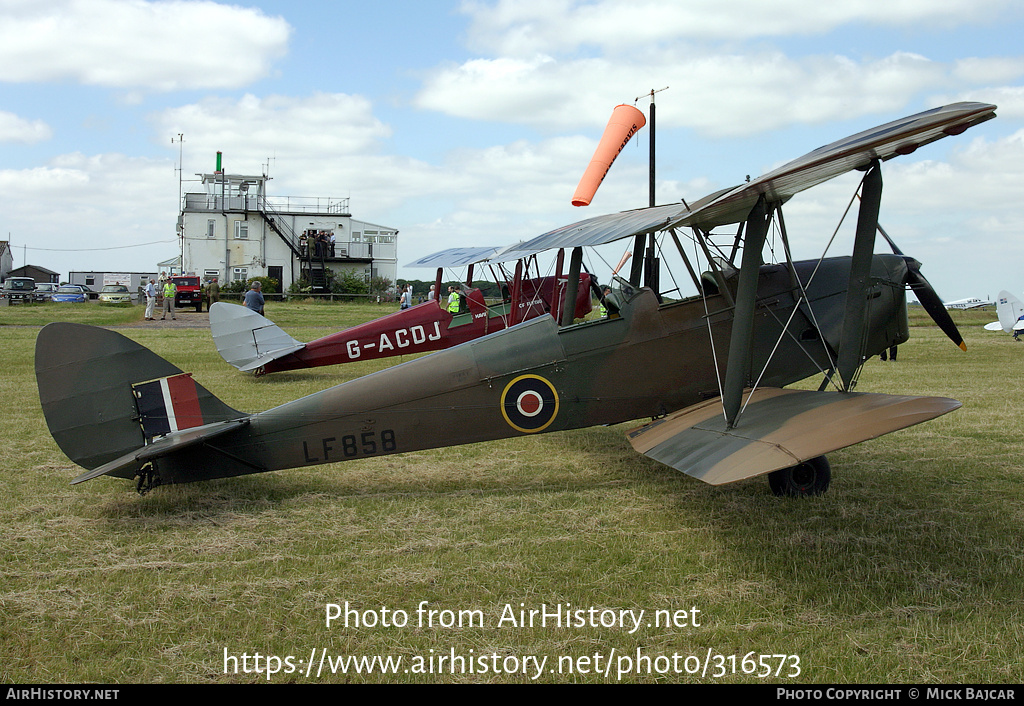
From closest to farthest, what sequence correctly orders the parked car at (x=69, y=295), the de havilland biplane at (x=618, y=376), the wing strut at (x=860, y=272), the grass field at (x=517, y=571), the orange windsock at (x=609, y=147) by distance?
the grass field at (x=517, y=571) < the wing strut at (x=860, y=272) < the de havilland biplane at (x=618, y=376) < the orange windsock at (x=609, y=147) < the parked car at (x=69, y=295)

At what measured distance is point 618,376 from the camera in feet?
19.9

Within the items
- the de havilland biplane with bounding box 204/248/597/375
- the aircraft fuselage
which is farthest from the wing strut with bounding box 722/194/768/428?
the de havilland biplane with bounding box 204/248/597/375

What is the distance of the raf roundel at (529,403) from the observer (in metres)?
5.92

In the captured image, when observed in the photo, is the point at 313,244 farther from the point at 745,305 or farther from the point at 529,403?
the point at 745,305

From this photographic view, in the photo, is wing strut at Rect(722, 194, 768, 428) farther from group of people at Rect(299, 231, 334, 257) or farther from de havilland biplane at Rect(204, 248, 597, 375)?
group of people at Rect(299, 231, 334, 257)

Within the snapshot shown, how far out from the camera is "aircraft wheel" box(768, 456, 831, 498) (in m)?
5.61

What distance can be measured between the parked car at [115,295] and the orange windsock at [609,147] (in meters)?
34.9

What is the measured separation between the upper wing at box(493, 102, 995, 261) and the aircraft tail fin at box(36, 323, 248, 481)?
320 cm

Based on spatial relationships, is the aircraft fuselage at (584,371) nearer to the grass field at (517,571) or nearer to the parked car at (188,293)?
the grass field at (517,571)

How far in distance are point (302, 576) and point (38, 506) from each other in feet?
8.75

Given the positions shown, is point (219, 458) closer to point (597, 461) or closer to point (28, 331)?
point (597, 461)

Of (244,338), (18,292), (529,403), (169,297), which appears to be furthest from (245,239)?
(529,403)

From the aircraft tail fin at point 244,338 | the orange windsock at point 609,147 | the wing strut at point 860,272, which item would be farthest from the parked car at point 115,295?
the wing strut at point 860,272

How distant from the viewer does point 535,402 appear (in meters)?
5.95
